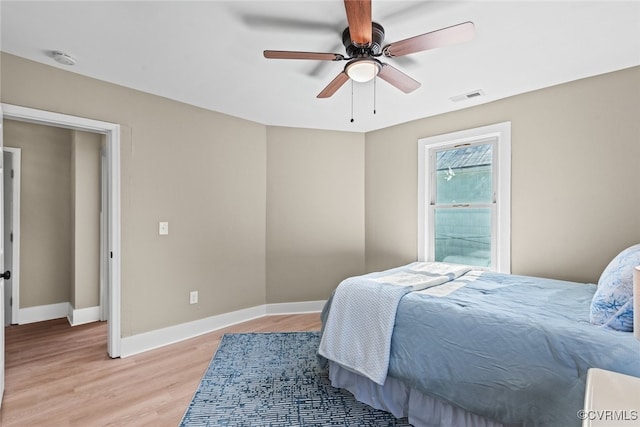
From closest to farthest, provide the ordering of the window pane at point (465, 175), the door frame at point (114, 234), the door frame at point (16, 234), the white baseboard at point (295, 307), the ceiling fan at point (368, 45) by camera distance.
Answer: the ceiling fan at point (368, 45)
the door frame at point (114, 234)
the window pane at point (465, 175)
the door frame at point (16, 234)
the white baseboard at point (295, 307)

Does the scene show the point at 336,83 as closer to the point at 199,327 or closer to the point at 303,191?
the point at 303,191

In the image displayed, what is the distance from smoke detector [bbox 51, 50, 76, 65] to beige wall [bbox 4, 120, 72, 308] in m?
1.84

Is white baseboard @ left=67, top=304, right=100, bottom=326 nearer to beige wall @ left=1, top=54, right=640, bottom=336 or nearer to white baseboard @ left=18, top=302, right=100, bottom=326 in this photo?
white baseboard @ left=18, top=302, right=100, bottom=326

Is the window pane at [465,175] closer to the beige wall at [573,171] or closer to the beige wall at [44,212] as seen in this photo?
the beige wall at [573,171]

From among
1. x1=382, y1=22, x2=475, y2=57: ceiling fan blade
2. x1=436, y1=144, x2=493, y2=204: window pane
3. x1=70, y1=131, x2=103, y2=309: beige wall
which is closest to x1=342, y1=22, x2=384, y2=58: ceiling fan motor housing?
x1=382, y1=22, x2=475, y2=57: ceiling fan blade

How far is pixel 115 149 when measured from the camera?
2746 mm

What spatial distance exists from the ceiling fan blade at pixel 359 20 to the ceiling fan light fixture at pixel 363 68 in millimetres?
98

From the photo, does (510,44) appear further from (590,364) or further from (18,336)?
(18,336)

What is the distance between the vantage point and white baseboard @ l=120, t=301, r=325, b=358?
2822 millimetres

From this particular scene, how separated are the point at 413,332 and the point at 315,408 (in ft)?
2.70

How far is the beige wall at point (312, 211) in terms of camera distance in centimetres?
393

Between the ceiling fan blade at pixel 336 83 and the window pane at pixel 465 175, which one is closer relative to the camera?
the ceiling fan blade at pixel 336 83

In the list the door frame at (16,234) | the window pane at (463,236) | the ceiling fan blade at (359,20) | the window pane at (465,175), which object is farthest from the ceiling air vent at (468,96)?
the door frame at (16,234)

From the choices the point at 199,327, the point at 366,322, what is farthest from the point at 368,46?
the point at 199,327
